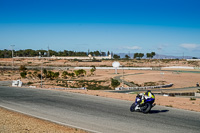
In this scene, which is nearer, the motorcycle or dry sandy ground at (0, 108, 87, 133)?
dry sandy ground at (0, 108, 87, 133)

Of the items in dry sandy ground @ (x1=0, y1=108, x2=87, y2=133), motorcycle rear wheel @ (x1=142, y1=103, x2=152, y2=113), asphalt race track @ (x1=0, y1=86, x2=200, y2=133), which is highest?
motorcycle rear wheel @ (x1=142, y1=103, x2=152, y2=113)

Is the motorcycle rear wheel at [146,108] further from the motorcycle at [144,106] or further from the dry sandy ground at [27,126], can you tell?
the dry sandy ground at [27,126]

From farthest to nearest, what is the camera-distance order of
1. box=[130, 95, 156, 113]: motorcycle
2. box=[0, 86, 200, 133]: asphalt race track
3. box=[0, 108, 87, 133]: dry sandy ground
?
1. box=[130, 95, 156, 113]: motorcycle
2. box=[0, 86, 200, 133]: asphalt race track
3. box=[0, 108, 87, 133]: dry sandy ground

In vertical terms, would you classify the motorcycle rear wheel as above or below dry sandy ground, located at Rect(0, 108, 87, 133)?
above

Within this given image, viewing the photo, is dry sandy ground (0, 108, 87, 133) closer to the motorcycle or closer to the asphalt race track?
the asphalt race track

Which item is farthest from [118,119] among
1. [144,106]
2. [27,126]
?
[27,126]

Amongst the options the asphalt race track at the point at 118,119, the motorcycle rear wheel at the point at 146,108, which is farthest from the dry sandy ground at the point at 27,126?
the motorcycle rear wheel at the point at 146,108

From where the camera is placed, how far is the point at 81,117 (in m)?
12.7

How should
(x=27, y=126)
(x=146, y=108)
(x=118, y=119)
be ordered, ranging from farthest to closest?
1. (x=146, y=108)
2. (x=118, y=119)
3. (x=27, y=126)

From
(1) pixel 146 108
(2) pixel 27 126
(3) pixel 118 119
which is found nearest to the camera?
(2) pixel 27 126

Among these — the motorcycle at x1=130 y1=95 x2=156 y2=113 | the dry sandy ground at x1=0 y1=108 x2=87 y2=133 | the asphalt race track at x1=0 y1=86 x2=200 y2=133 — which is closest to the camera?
the dry sandy ground at x1=0 y1=108 x2=87 y2=133

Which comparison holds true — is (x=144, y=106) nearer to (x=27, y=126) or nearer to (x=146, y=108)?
(x=146, y=108)

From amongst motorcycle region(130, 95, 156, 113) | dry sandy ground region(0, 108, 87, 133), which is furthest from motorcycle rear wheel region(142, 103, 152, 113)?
dry sandy ground region(0, 108, 87, 133)

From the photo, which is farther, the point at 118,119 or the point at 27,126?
the point at 118,119
